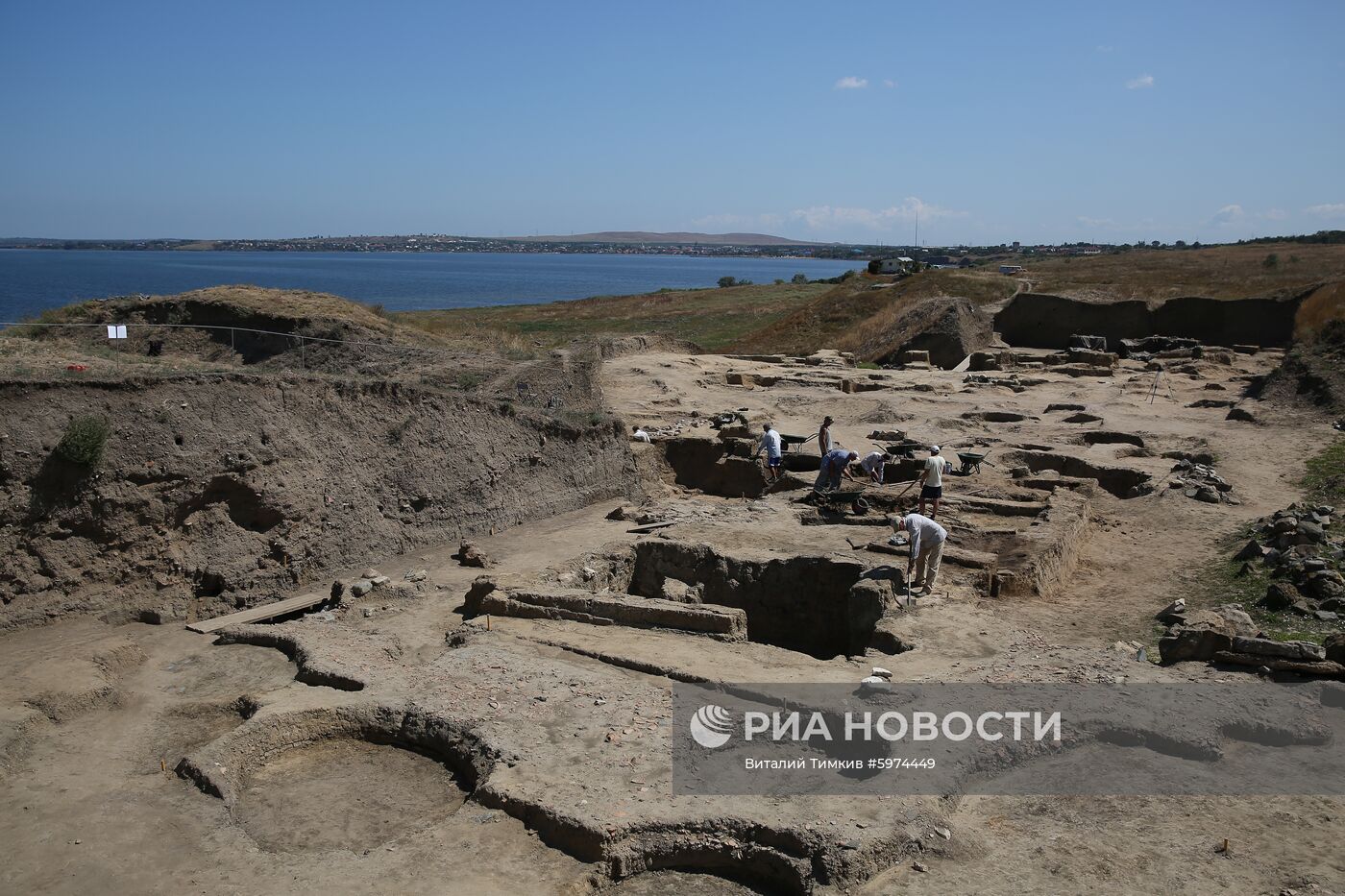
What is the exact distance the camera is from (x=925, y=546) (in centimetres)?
1216

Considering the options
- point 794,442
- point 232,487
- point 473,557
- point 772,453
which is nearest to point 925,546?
point 473,557

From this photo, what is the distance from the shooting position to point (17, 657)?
10.3 meters

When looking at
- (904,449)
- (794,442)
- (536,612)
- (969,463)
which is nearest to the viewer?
(536,612)

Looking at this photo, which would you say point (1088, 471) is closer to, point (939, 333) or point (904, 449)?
point (904, 449)

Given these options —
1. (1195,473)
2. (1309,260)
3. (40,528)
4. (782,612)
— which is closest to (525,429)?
(782,612)

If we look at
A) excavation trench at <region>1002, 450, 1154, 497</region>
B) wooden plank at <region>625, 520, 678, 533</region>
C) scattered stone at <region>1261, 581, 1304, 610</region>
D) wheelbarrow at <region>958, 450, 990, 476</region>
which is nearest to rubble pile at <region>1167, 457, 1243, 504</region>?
excavation trench at <region>1002, 450, 1154, 497</region>

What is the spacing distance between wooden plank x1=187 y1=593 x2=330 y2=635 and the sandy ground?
0.30 metres

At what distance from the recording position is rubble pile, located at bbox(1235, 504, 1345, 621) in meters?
11.0

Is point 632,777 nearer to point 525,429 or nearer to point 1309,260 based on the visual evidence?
point 525,429

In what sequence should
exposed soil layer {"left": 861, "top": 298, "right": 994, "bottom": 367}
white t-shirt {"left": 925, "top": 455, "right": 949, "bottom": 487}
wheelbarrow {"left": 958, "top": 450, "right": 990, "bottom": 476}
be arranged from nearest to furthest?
white t-shirt {"left": 925, "top": 455, "right": 949, "bottom": 487} → wheelbarrow {"left": 958, "top": 450, "right": 990, "bottom": 476} → exposed soil layer {"left": 861, "top": 298, "right": 994, "bottom": 367}

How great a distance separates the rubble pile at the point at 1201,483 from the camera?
53.7 feet

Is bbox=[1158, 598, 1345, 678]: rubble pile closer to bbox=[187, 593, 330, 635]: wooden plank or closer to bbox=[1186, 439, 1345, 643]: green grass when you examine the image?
bbox=[1186, 439, 1345, 643]: green grass

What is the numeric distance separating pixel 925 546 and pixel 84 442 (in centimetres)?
1047

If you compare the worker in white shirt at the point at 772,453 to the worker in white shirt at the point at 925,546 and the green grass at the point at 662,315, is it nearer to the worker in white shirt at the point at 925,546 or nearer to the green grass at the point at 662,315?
the worker in white shirt at the point at 925,546
